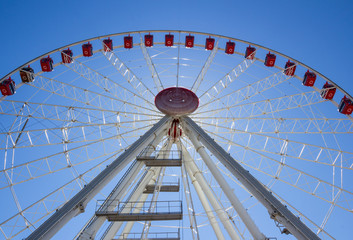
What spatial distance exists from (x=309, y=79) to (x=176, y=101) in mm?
9823

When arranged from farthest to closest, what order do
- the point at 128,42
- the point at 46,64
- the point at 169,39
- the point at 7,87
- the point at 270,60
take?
the point at 169,39
the point at 128,42
the point at 270,60
the point at 46,64
the point at 7,87

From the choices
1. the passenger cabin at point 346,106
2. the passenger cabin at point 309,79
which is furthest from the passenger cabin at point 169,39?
the passenger cabin at point 346,106

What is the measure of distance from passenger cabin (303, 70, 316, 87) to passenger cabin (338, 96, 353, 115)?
2.61 m

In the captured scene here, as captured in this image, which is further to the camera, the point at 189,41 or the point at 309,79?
the point at 189,41

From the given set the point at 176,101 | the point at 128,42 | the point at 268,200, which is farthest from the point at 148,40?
the point at 268,200

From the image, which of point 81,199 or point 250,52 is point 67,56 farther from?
point 250,52

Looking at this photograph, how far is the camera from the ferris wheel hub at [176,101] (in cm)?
2186

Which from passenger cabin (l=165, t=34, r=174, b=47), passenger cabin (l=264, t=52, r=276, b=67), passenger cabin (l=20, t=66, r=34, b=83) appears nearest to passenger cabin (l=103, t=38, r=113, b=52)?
passenger cabin (l=165, t=34, r=174, b=47)

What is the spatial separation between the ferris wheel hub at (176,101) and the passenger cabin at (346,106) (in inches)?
387

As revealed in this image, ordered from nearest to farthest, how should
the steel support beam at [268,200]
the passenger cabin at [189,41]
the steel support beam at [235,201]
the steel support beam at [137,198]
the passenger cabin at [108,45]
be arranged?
the steel support beam at [268,200] < the steel support beam at [235,201] < the steel support beam at [137,198] < the passenger cabin at [108,45] < the passenger cabin at [189,41]

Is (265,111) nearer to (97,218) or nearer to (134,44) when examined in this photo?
(134,44)

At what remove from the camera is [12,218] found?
16812 millimetres

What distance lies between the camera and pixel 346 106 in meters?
19.0

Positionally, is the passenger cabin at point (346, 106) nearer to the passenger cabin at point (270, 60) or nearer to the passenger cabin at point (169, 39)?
the passenger cabin at point (270, 60)
